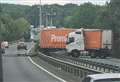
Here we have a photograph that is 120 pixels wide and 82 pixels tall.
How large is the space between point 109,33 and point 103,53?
9.67 feet

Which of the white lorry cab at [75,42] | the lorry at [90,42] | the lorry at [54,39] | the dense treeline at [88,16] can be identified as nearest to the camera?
the white lorry cab at [75,42]

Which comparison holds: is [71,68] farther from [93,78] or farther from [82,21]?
[82,21]

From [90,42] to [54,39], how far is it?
5161 millimetres

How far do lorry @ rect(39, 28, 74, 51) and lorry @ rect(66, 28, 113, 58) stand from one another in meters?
3.56

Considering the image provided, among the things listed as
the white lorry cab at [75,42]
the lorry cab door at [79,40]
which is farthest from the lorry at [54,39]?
the lorry cab door at [79,40]

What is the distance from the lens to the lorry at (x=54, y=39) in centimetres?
7325

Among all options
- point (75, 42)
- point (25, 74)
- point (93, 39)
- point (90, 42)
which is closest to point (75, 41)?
point (75, 42)

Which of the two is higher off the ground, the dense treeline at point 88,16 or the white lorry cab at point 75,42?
the dense treeline at point 88,16

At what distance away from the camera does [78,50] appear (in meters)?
69.9

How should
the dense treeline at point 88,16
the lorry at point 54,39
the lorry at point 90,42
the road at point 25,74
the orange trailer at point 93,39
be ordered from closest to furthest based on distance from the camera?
the road at point 25,74 < the lorry at point 90,42 < the orange trailer at point 93,39 < the lorry at point 54,39 < the dense treeline at point 88,16

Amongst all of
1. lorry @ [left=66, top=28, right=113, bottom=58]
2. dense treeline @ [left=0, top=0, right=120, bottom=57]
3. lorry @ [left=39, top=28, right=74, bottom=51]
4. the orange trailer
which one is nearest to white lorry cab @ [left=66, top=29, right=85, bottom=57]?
lorry @ [left=66, top=28, right=113, bottom=58]

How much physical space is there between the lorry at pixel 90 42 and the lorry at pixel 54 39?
11.7ft

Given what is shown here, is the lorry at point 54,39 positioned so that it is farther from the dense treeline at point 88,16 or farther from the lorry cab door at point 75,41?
the dense treeline at point 88,16

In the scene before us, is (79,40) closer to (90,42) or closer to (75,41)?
(75,41)
